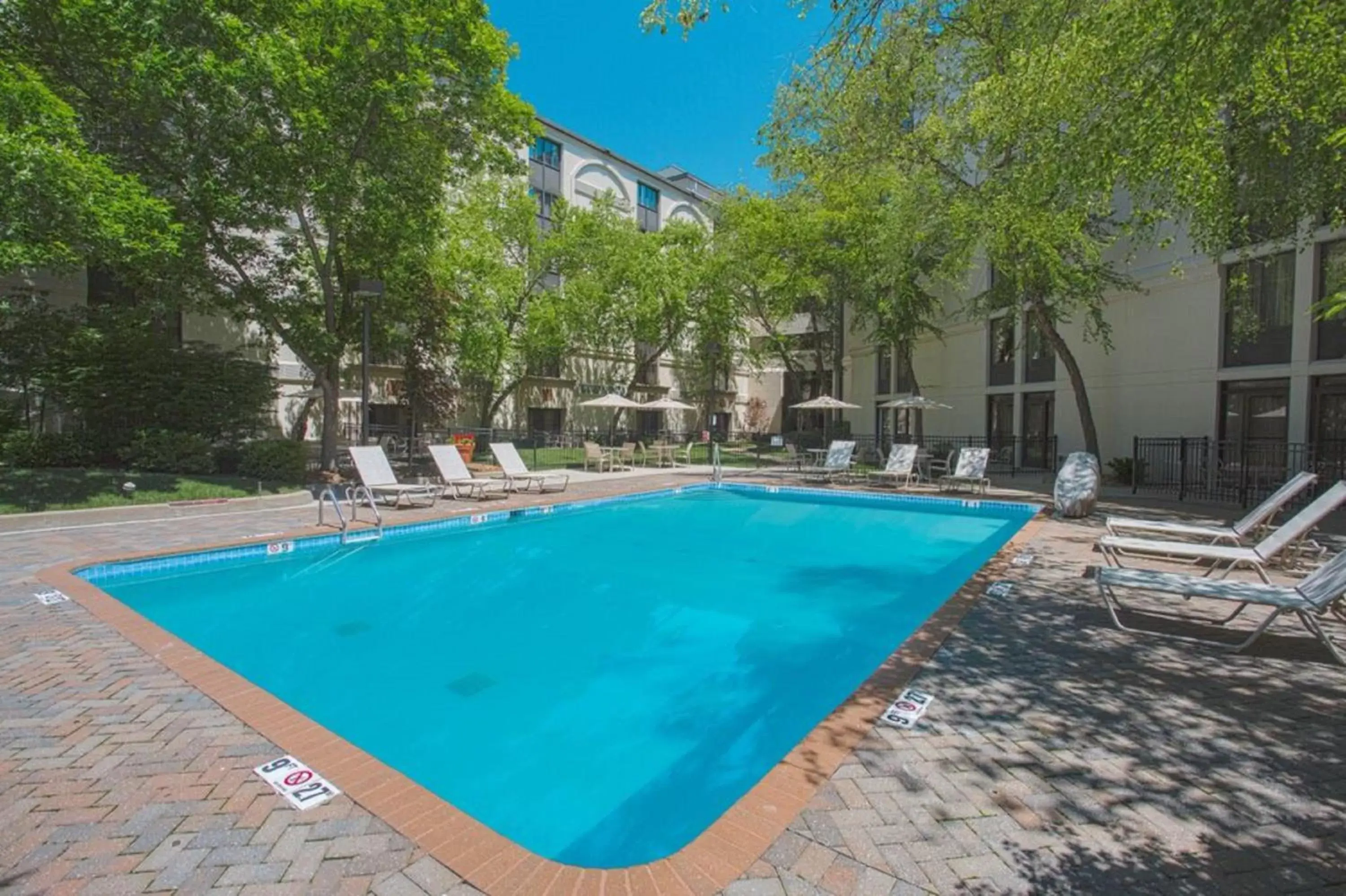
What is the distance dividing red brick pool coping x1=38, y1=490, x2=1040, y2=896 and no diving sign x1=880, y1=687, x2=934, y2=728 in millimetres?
57

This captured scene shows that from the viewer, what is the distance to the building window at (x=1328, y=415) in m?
12.9

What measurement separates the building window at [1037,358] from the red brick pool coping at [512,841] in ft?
59.9

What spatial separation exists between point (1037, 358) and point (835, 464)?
349 inches

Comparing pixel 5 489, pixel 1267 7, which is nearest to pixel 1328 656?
pixel 1267 7

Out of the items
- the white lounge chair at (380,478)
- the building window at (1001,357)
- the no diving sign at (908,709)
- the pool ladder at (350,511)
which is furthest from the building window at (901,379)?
the no diving sign at (908,709)

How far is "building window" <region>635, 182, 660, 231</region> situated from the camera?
3572 centimetres

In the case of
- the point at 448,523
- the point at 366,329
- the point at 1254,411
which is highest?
the point at 366,329

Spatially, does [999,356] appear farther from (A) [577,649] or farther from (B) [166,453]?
(B) [166,453]

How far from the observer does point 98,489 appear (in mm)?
10641

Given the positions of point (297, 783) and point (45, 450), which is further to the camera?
point (45, 450)

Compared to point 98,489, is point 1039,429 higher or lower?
higher

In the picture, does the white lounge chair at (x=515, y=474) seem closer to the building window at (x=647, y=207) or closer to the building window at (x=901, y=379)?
the building window at (x=901, y=379)

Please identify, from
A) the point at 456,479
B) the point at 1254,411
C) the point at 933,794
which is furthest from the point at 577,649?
the point at 1254,411

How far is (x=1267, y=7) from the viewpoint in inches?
145
